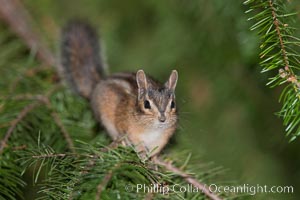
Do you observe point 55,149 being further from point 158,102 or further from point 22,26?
point 22,26

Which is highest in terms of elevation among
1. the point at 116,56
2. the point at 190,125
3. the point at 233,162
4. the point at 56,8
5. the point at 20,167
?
the point at 56,8

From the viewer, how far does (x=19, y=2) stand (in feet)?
10.2

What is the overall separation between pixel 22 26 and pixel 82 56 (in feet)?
1.42

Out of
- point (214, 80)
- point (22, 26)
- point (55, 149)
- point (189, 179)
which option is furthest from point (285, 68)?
point (22, 26)

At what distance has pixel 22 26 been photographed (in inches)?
120

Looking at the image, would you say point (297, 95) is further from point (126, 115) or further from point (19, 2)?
point (19, 2)

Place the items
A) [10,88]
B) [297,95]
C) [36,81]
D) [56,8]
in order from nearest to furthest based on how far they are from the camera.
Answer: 1. [297,95]
2. [10,88]
3. [36,81]
4. [56,8]

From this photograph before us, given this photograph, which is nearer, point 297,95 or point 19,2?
point 297,95

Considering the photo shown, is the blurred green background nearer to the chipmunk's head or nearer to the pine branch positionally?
the chipmunk's head

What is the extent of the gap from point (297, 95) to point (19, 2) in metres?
2.15

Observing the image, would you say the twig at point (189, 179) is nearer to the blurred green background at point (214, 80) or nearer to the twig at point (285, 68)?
the blurred green background at point (214, 80)

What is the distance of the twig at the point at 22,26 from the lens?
9.88 ft

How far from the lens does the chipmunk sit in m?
2.27

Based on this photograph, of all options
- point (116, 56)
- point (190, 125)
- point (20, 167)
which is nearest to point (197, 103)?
point (190, 125)
